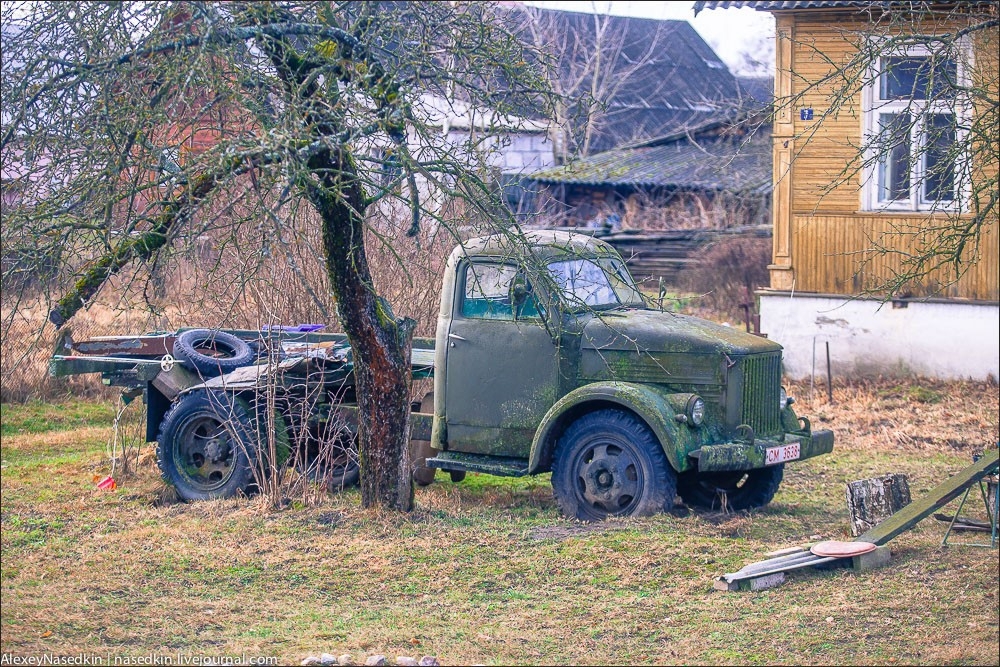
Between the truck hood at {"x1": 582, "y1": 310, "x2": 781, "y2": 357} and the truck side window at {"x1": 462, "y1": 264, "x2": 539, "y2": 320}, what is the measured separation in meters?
0.48

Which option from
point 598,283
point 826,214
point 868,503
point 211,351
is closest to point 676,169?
point 826,214

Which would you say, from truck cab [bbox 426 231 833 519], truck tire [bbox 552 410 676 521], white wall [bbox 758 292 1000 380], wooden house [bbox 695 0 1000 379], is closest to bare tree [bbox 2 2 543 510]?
truck cab [bbox 426 231 833 519]

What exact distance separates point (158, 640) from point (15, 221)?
2174 mm

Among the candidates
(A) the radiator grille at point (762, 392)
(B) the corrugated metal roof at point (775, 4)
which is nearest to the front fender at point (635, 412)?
(A) the radiator grille at point (762, 392)

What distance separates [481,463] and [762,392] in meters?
2.06

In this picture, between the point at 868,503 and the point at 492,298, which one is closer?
the point at 868,503

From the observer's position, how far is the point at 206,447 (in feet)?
29.0

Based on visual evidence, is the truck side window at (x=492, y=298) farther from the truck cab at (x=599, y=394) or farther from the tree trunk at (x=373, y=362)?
the tree trunk at (x=373, y=362)

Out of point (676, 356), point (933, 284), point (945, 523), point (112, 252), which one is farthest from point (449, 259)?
point (933, 284)

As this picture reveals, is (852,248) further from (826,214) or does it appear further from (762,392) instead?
(762,392)

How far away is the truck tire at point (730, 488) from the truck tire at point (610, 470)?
755 millimetres

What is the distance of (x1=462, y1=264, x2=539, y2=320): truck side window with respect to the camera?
26.6 ft

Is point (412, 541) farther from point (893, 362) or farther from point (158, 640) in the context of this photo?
point (893, 362)

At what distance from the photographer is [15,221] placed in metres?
5.57
